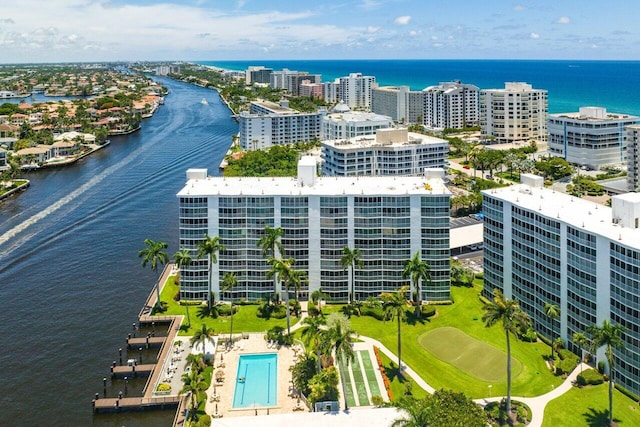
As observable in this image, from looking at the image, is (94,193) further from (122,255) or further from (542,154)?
(542,154)

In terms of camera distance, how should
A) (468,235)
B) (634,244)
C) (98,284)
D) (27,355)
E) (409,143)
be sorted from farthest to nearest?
(409,143) < (468,235) < (98,284) < (27,355) < (634,244)

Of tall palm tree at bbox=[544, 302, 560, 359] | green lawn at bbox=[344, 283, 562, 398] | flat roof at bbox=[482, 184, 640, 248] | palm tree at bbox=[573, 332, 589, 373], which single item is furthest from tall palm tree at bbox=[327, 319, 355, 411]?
flat roof at bbox=[482, 184, 640, 248]

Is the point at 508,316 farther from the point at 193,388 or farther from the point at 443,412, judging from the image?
the point at 193,388

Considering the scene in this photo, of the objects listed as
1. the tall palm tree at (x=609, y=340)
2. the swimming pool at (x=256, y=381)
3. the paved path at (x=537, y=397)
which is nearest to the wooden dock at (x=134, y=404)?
the swimming pool at (x=256, y=381)

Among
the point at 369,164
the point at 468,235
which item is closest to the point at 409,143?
the point at 369,164

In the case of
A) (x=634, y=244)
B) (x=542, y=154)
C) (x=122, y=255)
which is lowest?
(x=122, y=255)

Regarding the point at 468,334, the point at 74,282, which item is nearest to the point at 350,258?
the point at 468,334
